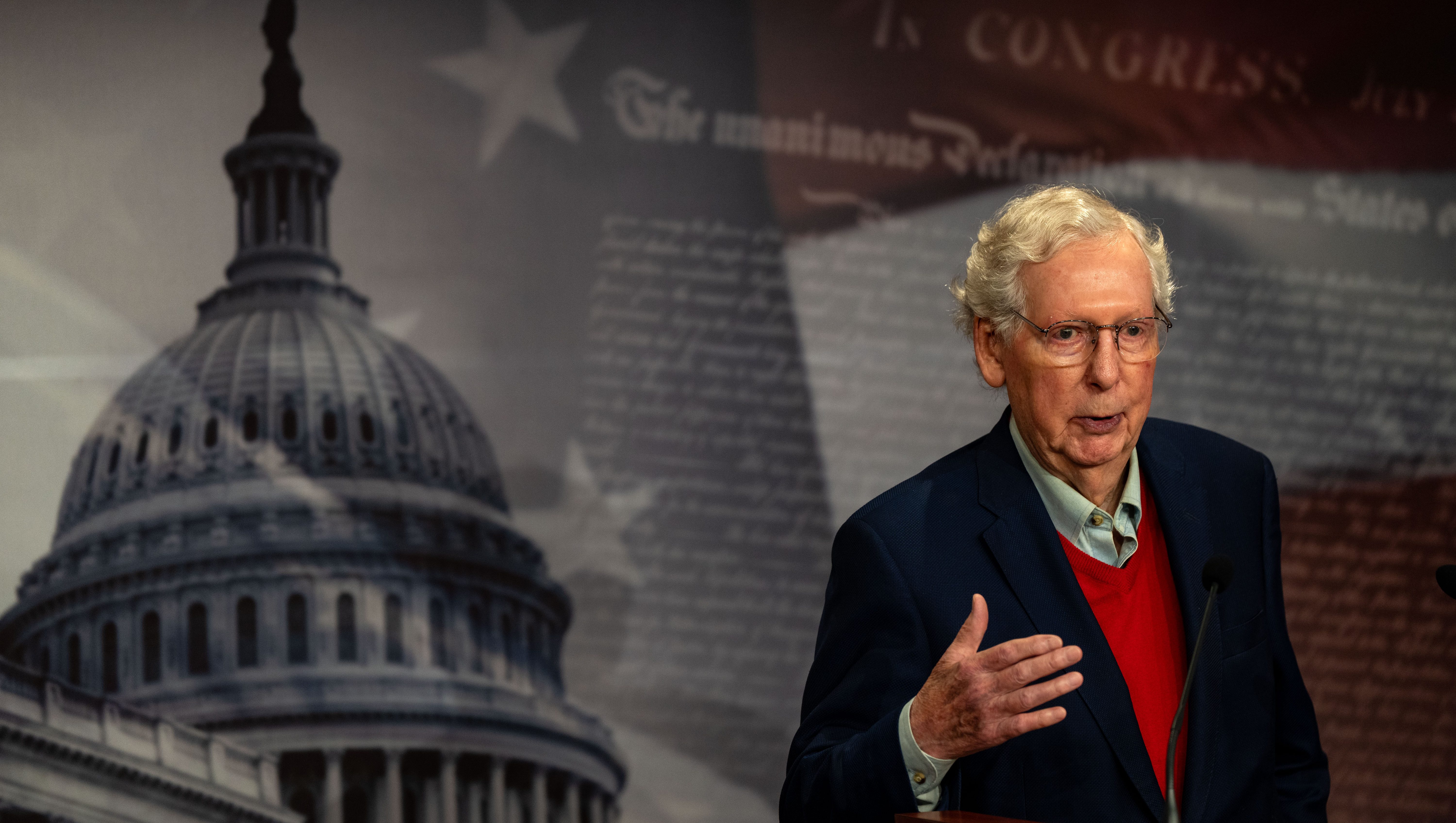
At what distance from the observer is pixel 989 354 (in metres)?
1.72

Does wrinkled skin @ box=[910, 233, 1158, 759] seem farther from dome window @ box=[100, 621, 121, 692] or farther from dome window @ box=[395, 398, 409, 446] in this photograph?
dome window @ box=[100, 621, 121, 692]

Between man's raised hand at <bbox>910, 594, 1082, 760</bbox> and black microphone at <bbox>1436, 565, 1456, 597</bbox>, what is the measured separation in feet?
1.63

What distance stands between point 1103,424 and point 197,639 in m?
4.21

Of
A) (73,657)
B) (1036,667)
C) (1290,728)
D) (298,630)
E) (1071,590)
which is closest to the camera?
(1036,667)

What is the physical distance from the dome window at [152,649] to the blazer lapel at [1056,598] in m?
3.97

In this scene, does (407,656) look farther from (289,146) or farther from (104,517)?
(289,146)

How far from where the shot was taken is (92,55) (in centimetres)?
497

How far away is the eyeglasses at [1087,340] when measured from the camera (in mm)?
1584

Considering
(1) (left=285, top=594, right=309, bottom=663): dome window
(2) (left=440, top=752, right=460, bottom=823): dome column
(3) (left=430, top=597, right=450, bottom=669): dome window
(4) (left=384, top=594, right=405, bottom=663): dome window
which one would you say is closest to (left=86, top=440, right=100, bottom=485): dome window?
(1) (left=285, top=594, right=309, bottom=663): dome window

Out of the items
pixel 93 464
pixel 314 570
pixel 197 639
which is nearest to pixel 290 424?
pixel 314 570

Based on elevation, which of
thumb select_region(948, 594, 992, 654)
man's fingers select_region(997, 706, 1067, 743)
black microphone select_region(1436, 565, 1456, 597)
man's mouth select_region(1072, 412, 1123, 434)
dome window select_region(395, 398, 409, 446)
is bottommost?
man's fingers select_region(997, 706, 1067, 743)

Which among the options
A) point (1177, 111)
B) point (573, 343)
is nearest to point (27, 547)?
point (573, 343)

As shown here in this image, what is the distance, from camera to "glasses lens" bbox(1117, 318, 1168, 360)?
5.19ft

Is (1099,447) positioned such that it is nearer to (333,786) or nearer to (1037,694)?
(1037,694)
